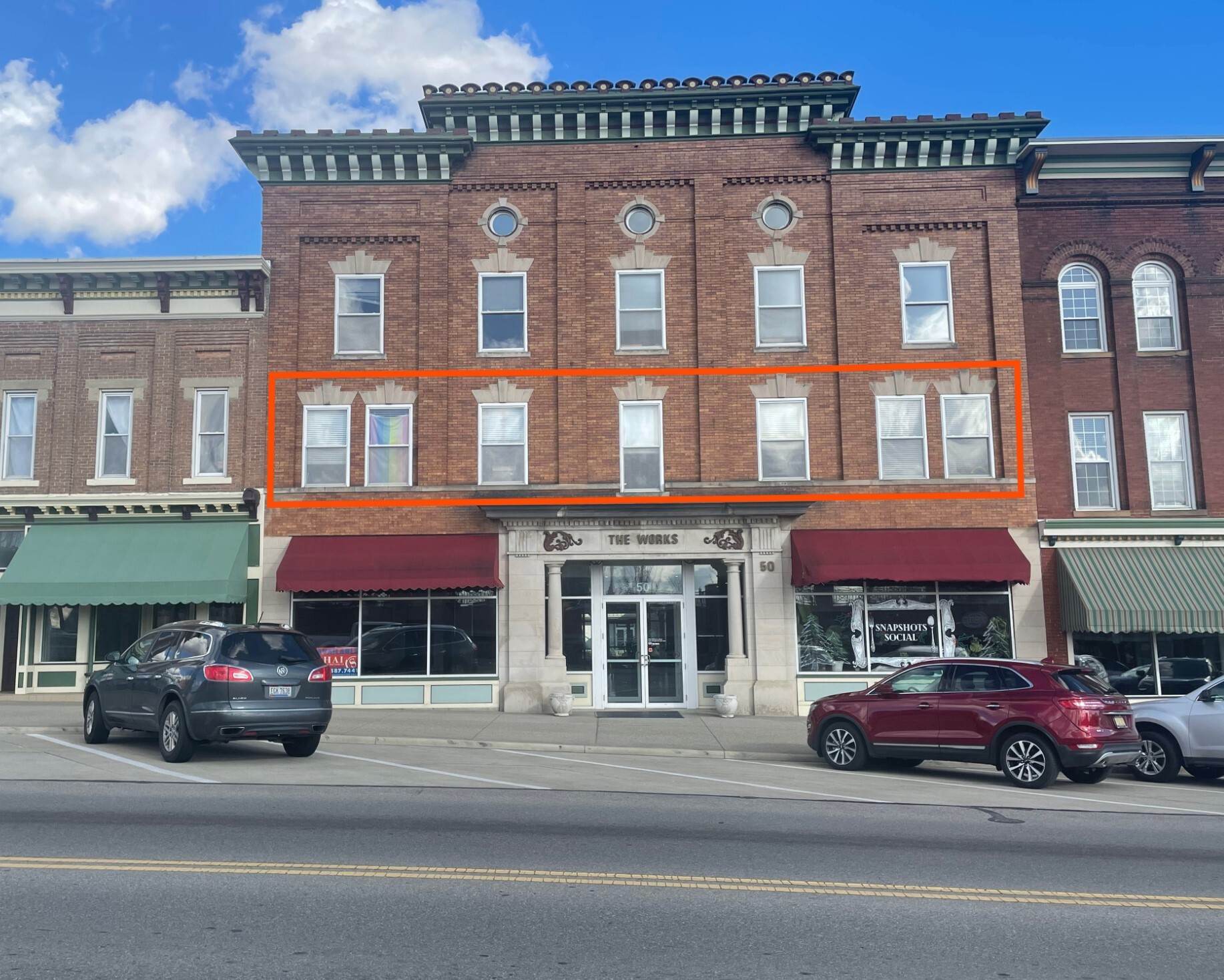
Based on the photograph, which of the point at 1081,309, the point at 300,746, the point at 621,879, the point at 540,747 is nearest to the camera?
the point at 621,879

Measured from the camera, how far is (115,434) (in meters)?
22.0

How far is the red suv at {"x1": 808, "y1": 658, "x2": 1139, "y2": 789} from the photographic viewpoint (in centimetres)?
1244

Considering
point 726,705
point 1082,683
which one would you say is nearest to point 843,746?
point 1082,683

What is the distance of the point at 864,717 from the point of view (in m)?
13.8

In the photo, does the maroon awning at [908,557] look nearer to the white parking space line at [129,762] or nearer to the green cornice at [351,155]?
the green cornice at [351,155]

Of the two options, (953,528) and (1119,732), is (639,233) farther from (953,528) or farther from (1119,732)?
(1119,732)

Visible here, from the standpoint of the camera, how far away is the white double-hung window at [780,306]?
21.8m

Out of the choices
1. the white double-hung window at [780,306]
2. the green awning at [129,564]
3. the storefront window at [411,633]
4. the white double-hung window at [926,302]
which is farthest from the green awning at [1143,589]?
the green awning at [129,564]

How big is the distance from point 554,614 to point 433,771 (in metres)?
7.96

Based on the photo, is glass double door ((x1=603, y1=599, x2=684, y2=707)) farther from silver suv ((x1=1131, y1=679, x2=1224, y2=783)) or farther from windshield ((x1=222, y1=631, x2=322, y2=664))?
silver suv ((x1=1131, y1=679, x2=1224, y2=783))

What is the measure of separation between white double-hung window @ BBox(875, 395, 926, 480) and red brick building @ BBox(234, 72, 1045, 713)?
1.9 inches

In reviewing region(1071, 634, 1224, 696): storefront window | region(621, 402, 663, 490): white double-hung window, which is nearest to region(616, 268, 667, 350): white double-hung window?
region(621, 402, 663, 490): white double-hung window

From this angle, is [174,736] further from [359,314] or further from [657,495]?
[359,314]

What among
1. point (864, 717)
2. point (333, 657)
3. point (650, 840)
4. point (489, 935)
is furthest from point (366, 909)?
point (333, 657)
